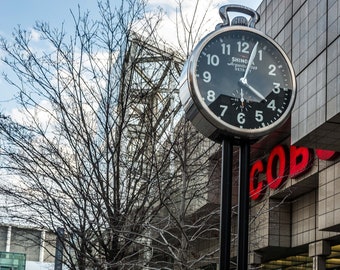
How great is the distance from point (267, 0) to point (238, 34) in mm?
16065

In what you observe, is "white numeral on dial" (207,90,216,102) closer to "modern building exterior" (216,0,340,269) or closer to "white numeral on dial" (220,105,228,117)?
"white numeral on dial" (220,105,228,117)

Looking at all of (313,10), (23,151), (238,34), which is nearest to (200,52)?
(238,34)

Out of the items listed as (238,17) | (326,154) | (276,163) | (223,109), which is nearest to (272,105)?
(223,109)

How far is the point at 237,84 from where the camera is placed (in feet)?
15.7

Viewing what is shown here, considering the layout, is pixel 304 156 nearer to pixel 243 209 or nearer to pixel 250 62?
pixel 250 62

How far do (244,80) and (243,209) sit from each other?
0.91 meters

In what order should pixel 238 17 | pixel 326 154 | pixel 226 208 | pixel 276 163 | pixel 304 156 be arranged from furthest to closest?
1. pixel 276 163
2. pixel 304 156
3. pixel 326 154
4. pixel 238 17
5. pixel 226 208

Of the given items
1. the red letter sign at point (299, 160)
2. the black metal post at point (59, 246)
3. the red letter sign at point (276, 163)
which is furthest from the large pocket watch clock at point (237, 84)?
the red letter sign at point (276, 163)

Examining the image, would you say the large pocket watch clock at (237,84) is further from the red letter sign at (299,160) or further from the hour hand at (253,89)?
the red letter sign at (299,160)

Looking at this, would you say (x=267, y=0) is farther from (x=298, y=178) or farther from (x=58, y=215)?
(x=58, y=215)

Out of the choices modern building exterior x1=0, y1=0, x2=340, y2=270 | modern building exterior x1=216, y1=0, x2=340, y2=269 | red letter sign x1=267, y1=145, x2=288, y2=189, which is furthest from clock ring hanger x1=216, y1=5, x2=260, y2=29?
red letter sign x1=267, y1=145, x2=288, y2=189

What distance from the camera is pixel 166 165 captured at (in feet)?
36.0

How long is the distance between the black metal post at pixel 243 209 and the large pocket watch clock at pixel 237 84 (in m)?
0.15

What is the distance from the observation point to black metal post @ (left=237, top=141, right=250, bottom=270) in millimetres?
4504
